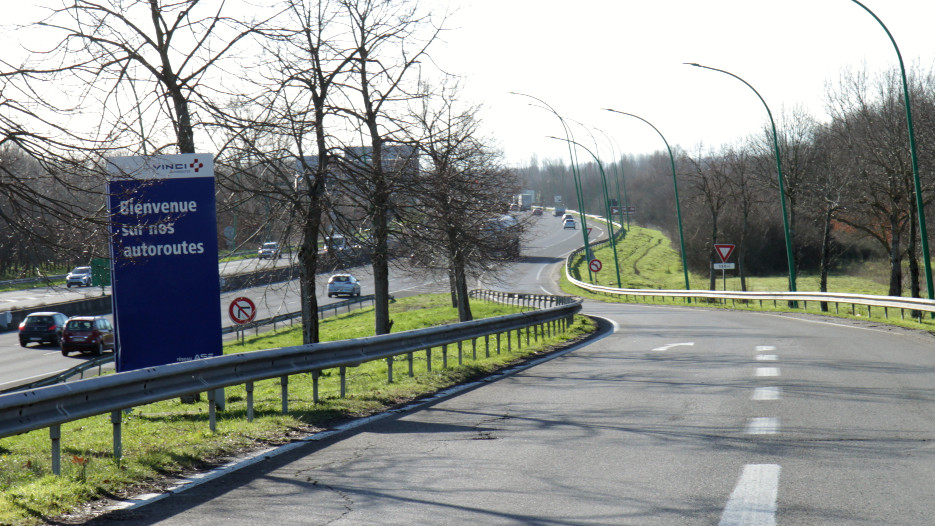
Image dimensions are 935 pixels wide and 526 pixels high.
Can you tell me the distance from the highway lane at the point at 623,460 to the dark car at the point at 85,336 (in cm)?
2602

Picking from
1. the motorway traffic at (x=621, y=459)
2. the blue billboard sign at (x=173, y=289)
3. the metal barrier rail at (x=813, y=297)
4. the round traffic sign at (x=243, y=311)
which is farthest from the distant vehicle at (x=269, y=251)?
the metal barrier rail at (x=813, y=297)

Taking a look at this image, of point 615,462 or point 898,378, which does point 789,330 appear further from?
point 615,462

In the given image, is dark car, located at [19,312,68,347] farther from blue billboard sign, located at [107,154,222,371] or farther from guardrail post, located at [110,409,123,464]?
guardrail post, located at [110,409,123,464]

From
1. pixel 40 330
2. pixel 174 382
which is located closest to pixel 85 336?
pixel 40 330

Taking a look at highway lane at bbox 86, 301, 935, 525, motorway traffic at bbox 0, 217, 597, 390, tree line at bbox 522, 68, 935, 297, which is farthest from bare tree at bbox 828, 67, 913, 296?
highway lane at bbox 86, 301, 935, 525

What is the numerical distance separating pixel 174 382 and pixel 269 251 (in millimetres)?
10009

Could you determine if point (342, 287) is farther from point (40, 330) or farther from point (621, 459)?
point (621, 459)

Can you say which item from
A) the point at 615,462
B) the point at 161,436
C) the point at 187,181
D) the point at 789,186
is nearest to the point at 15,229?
the point at 161,436

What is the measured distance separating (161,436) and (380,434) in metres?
2.17

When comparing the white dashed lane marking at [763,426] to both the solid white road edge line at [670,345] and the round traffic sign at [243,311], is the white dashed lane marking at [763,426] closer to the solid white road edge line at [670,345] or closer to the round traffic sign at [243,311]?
the solid white road edge line at [670,345]

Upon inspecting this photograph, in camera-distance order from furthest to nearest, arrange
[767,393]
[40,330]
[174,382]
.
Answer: [40,330] → [767,393] → [174,382]

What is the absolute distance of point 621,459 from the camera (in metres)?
7.15

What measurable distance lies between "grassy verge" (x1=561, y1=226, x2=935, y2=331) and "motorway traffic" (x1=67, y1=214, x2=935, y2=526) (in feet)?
62.0

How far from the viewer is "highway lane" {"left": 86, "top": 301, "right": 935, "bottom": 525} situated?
557 cm
